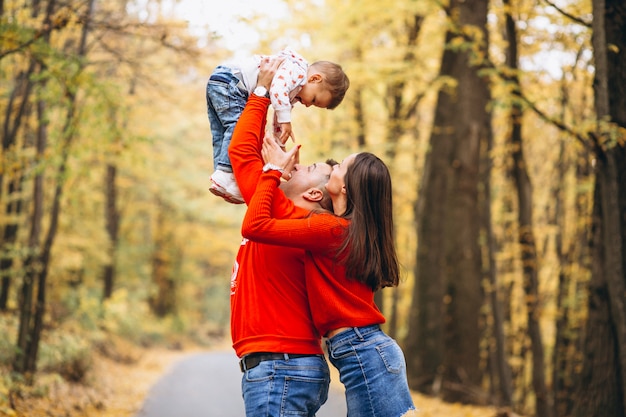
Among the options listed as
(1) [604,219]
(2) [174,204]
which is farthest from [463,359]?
(2) [174,204]

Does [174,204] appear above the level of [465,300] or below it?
above

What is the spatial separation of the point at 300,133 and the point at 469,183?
872cm

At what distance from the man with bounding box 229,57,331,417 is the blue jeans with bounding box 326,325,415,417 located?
136mm

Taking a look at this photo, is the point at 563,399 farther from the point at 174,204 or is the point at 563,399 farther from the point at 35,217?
the point at 174,204

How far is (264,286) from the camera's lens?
130 inches

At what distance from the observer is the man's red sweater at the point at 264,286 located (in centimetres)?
324

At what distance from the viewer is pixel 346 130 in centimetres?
1931

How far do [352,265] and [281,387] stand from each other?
0.64 m

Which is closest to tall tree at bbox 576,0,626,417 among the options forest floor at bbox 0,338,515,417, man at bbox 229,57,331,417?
forest floor at bbox 0,338,515,417

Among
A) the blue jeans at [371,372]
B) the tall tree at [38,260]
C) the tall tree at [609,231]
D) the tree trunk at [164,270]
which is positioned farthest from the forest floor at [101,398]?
the tree trunk at [164,270]

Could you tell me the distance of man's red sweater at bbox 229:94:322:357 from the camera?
3242 mm

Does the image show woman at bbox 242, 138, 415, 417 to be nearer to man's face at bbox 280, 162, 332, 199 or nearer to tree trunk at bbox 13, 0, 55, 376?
man's face at bbox 280, 162, 332, 199

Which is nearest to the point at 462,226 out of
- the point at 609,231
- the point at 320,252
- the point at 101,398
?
the point at 609,231

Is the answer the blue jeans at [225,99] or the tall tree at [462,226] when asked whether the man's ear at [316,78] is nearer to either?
the blue jeans at [225,99]
